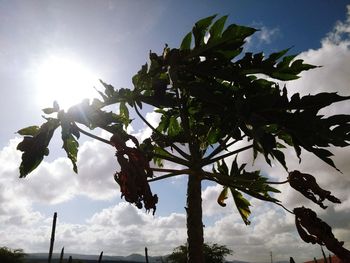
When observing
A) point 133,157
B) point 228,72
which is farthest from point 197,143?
point 133,157

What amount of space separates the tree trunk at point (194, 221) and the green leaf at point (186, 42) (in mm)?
1609

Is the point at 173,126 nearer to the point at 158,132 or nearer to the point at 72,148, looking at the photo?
the point at 158,132

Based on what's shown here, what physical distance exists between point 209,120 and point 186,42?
1120 millimetres

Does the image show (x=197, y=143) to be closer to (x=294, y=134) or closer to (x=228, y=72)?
(x=228, y=72)

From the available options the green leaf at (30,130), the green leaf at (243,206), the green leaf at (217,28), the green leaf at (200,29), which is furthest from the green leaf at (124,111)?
the green leaf at (243,206)

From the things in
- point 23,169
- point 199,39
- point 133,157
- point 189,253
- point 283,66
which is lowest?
point 189,253

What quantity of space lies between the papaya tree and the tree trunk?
12 mm

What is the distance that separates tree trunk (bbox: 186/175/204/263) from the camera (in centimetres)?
416

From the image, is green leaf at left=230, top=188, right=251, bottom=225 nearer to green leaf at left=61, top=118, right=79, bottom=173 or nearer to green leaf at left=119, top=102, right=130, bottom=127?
green leaf at left=119, top=102, right=130, bottom=127

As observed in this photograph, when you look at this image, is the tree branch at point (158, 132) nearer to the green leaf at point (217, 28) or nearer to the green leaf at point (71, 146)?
the green leaf at point (71, 146)

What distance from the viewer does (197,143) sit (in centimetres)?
479

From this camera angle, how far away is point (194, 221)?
14.2 feet

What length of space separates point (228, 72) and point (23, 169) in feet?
8.50

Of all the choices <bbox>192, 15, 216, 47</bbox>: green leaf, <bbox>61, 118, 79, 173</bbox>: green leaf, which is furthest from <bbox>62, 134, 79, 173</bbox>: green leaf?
<bbox>192, 15, 216, 47</bbox>: green leaf
